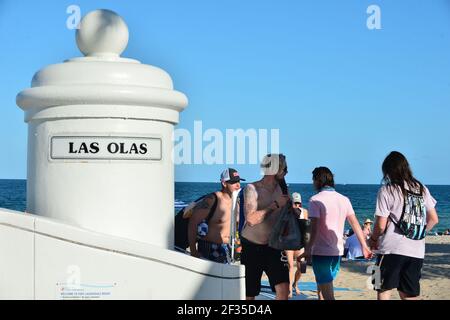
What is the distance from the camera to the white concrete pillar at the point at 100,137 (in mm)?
3828

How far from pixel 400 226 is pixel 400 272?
40 centimetres

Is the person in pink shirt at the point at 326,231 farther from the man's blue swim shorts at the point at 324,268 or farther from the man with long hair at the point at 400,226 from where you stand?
the man with long hair at the point at 400,226

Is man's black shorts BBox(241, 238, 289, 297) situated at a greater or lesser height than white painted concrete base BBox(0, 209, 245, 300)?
lesser

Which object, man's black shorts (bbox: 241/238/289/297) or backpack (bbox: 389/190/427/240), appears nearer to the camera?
backpack (bbox: 389/190/427/240)

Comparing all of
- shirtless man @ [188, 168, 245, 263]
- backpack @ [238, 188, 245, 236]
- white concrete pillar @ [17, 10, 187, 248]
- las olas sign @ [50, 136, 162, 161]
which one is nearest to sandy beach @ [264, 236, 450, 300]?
shirtless man @ [188, 168, 245, 263]

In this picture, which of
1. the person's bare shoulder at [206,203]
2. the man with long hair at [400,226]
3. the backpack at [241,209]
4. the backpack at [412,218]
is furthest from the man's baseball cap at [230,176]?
the backpack at [412,218]

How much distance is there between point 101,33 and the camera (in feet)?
13.3

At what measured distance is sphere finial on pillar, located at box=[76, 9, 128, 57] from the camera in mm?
4055

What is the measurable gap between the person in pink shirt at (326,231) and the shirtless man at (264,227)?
841 millimetres

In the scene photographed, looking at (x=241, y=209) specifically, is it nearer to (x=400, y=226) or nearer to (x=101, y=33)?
(x=400, y=226)

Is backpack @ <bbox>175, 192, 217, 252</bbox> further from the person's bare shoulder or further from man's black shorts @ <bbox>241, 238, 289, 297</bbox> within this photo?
man's black shorts @ <bbox>241, 238, 289, 297</bbox>

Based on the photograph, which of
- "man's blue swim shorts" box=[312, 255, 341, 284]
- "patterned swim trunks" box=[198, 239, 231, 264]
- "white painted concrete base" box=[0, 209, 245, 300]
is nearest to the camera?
"white painted concrete base" box=[0, 209, 245, 300]

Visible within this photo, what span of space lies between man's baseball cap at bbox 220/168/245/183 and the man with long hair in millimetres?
1331

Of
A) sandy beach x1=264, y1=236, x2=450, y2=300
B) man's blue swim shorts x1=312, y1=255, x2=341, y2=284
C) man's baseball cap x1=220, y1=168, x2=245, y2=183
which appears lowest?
sandy beach x1=264, y1=236, x2=450, y2=300
